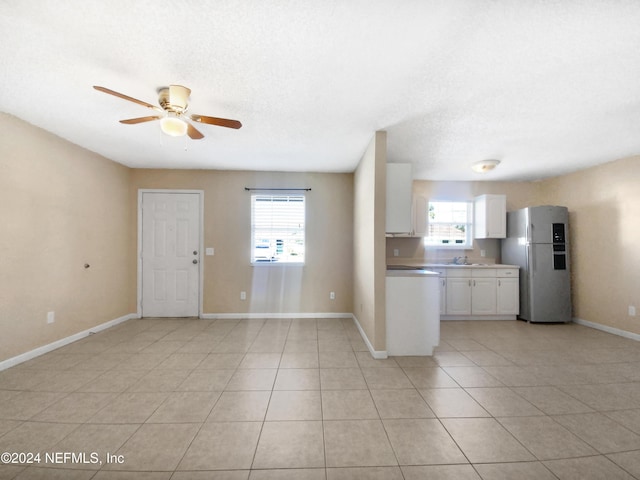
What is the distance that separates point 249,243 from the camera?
4.61 metres

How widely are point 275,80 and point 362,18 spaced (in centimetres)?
81

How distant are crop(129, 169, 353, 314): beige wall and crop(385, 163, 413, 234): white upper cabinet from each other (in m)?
1.48

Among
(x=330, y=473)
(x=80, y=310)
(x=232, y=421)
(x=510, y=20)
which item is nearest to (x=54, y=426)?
(x=232, y=421)

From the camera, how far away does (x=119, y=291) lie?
426 centimetres

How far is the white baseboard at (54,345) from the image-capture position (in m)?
2.69

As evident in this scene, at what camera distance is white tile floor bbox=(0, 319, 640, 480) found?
60.7 inches

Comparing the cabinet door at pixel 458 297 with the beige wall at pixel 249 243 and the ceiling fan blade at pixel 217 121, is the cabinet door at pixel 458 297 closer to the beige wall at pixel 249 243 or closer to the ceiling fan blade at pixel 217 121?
the beige wall at pixel 249 243

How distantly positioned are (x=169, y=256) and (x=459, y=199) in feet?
17.3

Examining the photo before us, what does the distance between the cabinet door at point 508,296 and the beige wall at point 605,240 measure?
89 centimetres

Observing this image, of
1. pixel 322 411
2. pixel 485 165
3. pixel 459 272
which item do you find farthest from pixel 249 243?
pixel 485 165

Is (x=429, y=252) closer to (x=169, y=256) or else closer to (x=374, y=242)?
(x=374, y=242)

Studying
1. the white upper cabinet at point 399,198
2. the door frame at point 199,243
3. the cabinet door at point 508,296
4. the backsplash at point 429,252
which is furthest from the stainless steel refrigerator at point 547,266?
the door frame at point 199,243

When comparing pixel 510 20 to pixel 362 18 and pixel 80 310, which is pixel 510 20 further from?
pixel 80 310

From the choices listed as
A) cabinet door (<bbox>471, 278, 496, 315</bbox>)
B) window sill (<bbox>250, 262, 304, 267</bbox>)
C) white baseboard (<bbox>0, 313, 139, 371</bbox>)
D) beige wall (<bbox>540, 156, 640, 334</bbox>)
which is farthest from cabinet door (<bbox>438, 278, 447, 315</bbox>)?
white baseboard (<bbox>0, 313, 139, 371</bbox>)
